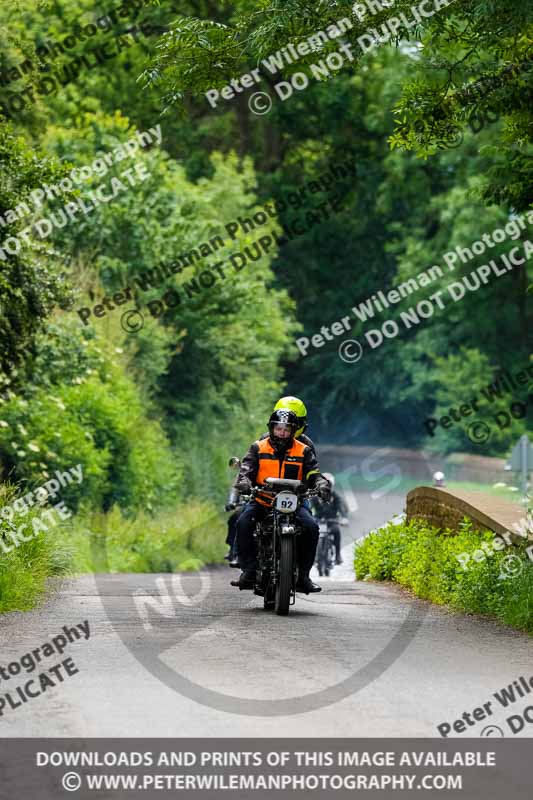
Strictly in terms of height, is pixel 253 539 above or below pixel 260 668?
above

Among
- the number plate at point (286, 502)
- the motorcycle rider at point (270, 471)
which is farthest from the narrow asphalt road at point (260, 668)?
the number plate at point (286, 502)

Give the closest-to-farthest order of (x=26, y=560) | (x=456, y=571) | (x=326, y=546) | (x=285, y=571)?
(x=285, y=571) < (x=456, y=571) < (x=26, y=560) < (x=326, y=546)

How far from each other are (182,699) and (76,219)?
2931cm

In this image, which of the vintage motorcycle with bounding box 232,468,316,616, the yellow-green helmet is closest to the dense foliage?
the yellow-green helmet

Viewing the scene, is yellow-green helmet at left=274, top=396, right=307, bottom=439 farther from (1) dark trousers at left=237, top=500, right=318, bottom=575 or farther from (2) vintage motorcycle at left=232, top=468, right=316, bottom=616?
(1) dark trousers at left=237, top=500, right=318, bottom=575

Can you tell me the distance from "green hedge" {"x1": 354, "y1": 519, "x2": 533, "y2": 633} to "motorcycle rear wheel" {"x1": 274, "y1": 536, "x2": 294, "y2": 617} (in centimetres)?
188

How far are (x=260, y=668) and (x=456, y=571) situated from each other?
18.4ft

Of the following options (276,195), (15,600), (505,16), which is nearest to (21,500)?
(15,600)

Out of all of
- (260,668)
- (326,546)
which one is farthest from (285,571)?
(326,546)

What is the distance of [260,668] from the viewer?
9.69 meters

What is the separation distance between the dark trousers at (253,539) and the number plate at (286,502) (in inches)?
11.5

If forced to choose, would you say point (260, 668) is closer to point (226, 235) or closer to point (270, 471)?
point (270, 471)

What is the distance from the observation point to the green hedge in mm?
13352

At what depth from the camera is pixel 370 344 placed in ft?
213
